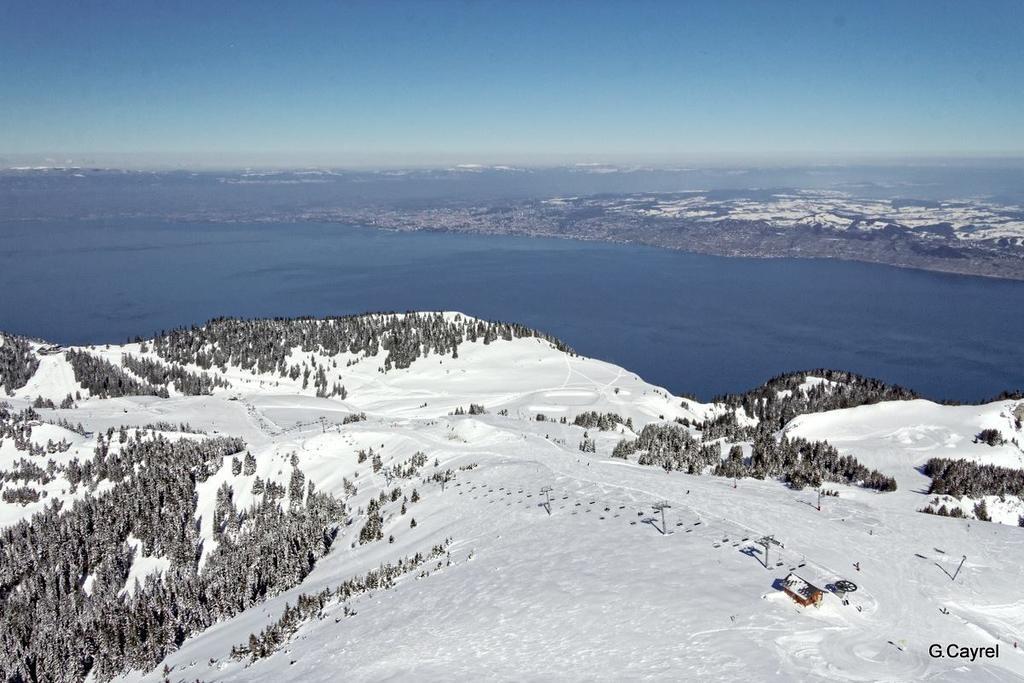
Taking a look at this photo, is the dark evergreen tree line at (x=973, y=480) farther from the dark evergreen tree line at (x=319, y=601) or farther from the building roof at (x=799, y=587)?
the dark evergreen tree line at (x=319, y=601)

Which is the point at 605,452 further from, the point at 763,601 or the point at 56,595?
the point at 56,595

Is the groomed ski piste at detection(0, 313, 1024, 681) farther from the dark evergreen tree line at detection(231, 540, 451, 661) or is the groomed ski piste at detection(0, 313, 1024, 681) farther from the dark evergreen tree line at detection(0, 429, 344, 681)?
the dark evergreen tree line at detection(0, 429, 344, 681)

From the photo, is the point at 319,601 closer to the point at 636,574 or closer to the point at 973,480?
the point at 636,574

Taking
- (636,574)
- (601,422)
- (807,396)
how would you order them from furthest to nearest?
1. (807,396)
2. (601,422)
3. (636,574)

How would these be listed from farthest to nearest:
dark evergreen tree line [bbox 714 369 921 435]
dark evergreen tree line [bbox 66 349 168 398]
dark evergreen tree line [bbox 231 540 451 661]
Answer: dark evergreen tree line [bbox 66 349 168 398] → dark evergreen tree line [bbox 714 369 921 435] → dark evergreen tree line [bbox 231 540 451 661]

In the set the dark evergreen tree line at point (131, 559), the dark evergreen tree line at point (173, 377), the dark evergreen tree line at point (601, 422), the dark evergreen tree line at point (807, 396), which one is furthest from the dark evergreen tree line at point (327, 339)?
the dark evergreen tree line at point (601, 422)

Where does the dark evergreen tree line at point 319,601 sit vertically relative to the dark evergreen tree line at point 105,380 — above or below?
above

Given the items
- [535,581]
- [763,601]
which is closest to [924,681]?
[763,601]

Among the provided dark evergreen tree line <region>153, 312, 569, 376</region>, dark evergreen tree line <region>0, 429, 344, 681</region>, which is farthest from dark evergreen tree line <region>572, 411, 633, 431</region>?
dark evergreen tree line <region>153, 312, 569, 376</region>

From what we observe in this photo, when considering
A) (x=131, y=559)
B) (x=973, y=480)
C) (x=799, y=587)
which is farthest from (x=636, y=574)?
(x=131, y=559)
